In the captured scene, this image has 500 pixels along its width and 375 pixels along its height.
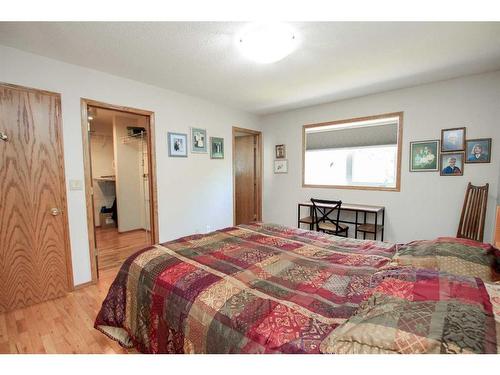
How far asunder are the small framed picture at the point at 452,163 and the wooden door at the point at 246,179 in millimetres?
2983

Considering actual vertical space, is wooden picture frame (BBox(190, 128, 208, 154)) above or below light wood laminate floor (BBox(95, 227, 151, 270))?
above

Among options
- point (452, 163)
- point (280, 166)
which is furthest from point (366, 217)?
point (280, 166)

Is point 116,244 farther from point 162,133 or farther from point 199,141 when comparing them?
point 199,141

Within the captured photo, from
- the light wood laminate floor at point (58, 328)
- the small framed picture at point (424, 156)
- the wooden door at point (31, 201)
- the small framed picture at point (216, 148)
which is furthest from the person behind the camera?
the small framed picture at point (216, 148)

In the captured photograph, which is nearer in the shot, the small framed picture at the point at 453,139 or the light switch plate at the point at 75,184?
the light switch plate at the point at 75,184

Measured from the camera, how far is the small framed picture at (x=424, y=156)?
2908 millimetres

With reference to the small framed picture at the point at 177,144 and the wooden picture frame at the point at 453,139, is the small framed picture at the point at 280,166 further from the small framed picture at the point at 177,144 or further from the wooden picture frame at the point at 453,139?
the wooden picture frame at the point at 453,139

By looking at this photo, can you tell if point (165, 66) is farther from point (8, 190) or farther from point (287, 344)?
point (287, 344)

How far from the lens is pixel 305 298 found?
1.06 metres

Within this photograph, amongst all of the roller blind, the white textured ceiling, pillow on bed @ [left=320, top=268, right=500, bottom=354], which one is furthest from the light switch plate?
the roller blind

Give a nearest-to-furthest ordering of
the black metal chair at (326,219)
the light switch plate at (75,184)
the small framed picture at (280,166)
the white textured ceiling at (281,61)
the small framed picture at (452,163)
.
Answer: the white textured ceiling at (281,61) → the light switch plate at (75,184) → the small framed picture at (452,163) → the black metal chair at (326,219) → the small framed picture at (280,166)

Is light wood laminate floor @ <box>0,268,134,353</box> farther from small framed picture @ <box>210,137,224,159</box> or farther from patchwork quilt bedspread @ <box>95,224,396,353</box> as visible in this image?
small framed picture @ <box>210,137,224,159</box>

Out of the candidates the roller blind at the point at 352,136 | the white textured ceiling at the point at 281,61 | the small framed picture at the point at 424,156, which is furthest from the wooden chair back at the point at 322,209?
the white textured ceiling at the point at 281,61

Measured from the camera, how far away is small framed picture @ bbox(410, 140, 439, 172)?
114 inches
